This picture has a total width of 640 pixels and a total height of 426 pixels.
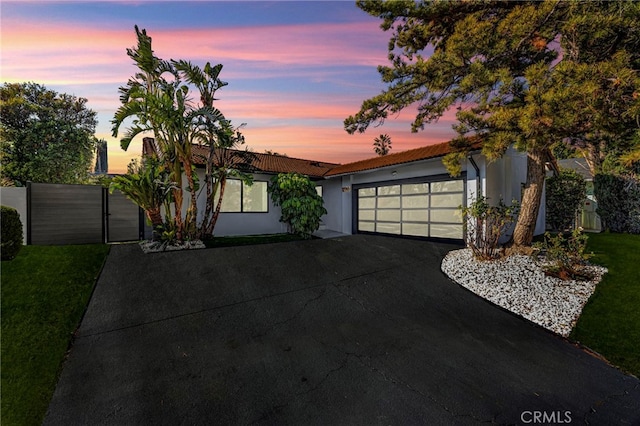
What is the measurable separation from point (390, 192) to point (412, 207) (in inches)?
47.0

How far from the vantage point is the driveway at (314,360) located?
256 cm

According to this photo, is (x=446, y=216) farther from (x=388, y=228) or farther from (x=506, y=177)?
(x=388, y=228)

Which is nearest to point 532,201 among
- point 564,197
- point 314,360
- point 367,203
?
point 367,203

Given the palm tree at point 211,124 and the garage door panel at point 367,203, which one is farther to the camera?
the garage door panel at point 367,203

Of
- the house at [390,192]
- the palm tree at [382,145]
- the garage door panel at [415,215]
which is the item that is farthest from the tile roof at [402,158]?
the palm tree at [382,145]

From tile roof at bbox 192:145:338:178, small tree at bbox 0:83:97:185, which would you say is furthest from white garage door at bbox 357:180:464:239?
small tree at bbox 0:83:97:185

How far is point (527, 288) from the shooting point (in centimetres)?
537

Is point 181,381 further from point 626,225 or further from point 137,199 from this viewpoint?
point 626,225

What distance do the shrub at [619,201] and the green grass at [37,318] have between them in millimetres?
16981

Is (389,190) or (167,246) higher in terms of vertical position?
(389,190)

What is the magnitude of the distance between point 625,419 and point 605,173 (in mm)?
13159

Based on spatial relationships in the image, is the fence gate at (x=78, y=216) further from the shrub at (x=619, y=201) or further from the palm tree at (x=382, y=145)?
the palm tree at (x=382, y=145)

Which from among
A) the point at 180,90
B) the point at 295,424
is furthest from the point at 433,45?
the point at 295,424

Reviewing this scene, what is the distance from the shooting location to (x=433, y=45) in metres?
7.99
